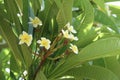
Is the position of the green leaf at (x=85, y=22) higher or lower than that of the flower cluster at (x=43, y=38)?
lower

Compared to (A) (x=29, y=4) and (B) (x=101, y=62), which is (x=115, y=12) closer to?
(B) (x=101, y=62)

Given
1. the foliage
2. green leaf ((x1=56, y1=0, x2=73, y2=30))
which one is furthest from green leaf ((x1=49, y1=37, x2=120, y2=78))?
green leaf ((x1=56, y1=0, x2=73, y2=30))

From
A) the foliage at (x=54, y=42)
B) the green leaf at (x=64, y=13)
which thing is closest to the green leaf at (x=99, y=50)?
the foliage at (x=54, y=42)

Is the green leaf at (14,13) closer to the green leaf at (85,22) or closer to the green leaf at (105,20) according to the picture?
the green leaf at (85,22)

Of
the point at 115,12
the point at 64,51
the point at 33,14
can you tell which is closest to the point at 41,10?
the point at 33,14

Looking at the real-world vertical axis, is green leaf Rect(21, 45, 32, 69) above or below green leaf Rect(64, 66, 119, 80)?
above

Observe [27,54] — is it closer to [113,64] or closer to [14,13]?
[14,13]

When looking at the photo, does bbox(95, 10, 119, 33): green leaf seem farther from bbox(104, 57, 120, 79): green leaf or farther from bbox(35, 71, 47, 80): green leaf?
bbox(35, 71, 47, 80): green leaf

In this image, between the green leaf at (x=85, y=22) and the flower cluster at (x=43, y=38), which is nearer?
the flower cluster at (x=43, y=38)

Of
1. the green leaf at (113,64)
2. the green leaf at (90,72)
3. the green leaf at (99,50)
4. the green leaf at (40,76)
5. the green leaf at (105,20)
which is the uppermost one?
the green leaf at (99,50)
